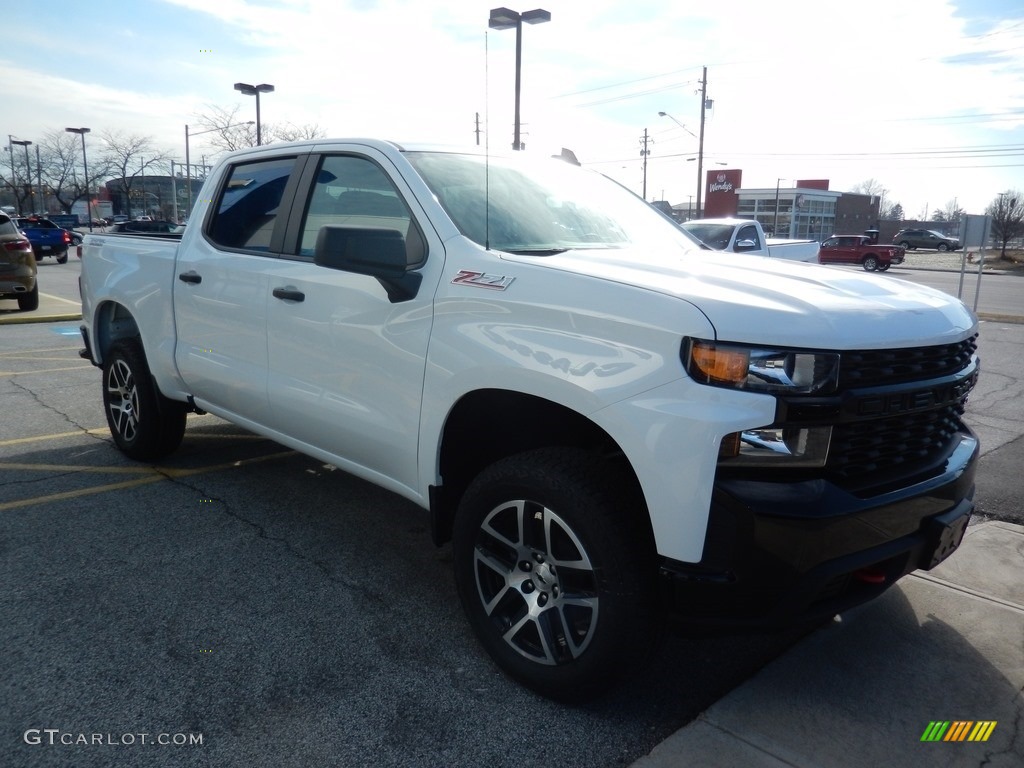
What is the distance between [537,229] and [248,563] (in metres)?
2.06

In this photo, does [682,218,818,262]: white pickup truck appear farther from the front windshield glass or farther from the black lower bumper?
the black lower bumper

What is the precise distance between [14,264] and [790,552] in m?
13.9

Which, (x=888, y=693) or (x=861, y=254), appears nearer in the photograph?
(x=888, y=693)

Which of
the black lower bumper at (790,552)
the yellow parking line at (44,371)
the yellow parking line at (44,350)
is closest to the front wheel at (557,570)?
the black lower bumper at (790,552)

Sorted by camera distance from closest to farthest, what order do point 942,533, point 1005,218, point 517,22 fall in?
point 942,533
point 517,22
point 1005,218

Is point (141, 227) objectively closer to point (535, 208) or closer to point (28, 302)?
point (28, 302)

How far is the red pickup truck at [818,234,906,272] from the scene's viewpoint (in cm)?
3888

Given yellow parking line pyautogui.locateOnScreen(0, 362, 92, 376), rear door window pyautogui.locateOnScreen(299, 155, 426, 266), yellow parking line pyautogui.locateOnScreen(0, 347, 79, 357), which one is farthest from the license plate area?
yellow parking line pyautogui.locateOnScreen(0, 347, 79, 357)

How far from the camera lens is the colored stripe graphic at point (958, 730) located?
268 centimetres

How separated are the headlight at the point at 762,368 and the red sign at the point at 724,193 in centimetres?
6437

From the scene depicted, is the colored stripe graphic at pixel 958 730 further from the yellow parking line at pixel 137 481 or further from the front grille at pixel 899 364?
the yellow parking line at pixel 137 481

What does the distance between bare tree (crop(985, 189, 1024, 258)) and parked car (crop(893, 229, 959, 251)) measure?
3090 mm

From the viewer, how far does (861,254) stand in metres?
39.3

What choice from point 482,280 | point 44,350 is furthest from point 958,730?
point 44,350
